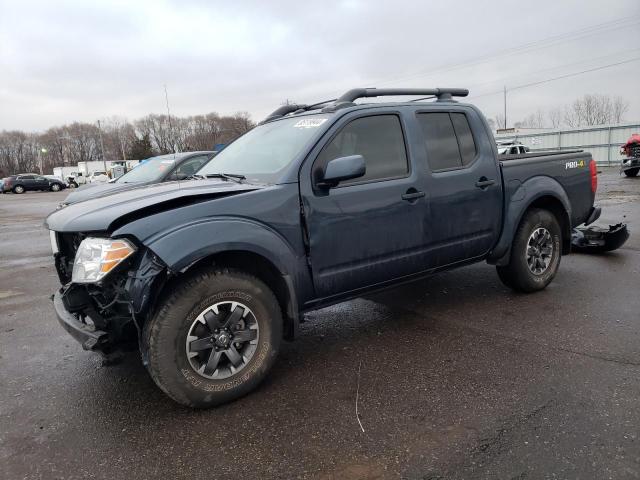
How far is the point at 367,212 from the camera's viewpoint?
3.54 meters

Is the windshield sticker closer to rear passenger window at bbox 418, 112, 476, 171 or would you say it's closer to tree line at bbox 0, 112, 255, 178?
rear passenger window at bbox 418, 112, 476, 171

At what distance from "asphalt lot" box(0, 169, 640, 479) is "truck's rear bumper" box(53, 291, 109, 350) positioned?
1.71 feet

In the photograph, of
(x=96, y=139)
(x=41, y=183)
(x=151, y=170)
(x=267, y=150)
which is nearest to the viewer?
(x=267, y=150)

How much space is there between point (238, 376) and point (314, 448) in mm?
733

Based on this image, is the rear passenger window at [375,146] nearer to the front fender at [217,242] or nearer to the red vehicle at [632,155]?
the front fender at [217,242]

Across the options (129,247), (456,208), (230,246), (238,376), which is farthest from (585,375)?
(129,247)

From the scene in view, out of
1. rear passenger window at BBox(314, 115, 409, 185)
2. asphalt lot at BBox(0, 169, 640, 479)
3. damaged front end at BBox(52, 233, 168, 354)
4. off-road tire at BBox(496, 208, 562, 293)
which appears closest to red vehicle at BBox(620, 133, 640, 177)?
off-road tire at BBox(496, 208, 562, 293)

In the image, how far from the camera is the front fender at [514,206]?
4.52m

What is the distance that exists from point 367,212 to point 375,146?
596 millimetres

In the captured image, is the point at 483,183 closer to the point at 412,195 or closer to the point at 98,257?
the point at 412,195

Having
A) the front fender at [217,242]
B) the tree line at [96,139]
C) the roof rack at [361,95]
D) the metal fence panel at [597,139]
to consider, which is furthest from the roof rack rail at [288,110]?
the tree line at [96,139]

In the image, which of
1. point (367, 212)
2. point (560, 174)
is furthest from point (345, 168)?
point (560, 174)

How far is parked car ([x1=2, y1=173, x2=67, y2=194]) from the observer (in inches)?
1587

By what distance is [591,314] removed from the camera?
14.0 ft
